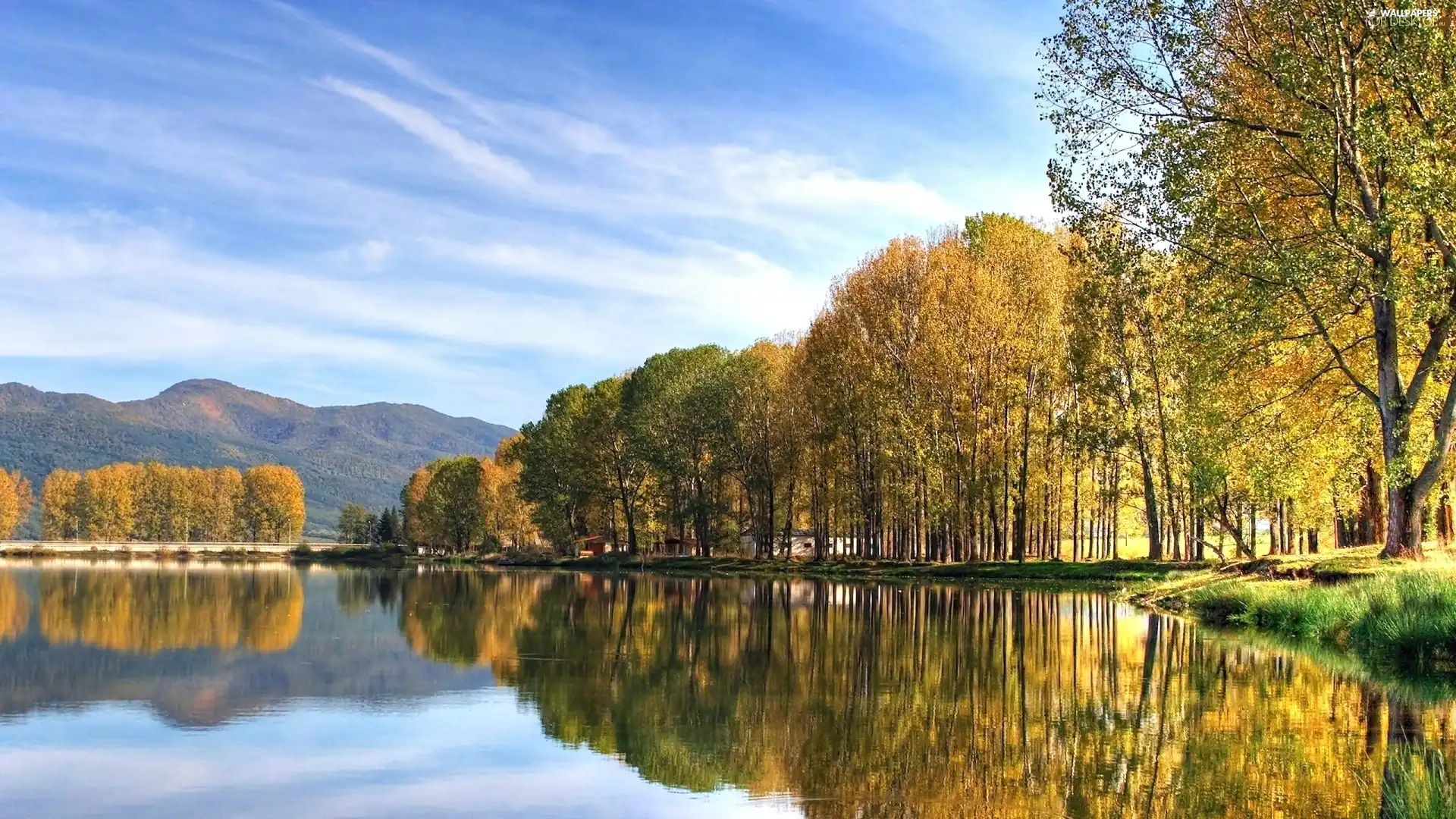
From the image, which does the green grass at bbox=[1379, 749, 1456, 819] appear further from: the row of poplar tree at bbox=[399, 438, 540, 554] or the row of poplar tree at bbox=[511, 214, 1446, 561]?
the row of poplar tree at bbox=[399, 438, 540, 554]

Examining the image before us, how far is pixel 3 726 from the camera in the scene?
1546 cm

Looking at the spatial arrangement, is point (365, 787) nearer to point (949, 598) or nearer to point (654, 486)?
point (949, 598)

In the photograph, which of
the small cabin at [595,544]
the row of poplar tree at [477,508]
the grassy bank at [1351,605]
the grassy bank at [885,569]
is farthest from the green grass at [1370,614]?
the row of poplar tree at [477,508]

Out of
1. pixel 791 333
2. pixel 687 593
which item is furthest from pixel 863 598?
pixel 791 333

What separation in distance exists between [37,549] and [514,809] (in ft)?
539

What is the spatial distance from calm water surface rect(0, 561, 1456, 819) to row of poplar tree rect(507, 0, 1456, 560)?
8.39 m

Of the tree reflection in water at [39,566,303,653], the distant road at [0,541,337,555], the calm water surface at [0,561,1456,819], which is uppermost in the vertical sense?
the calm water surface at [0,561,1456,819]

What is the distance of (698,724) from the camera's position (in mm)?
15688

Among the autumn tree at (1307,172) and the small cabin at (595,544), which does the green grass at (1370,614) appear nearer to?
the autumn tree at (1307,172)

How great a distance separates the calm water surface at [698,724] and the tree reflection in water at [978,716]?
7cm

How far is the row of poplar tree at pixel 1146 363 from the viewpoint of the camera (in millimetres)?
27453

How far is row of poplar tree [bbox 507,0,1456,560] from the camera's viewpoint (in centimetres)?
2745

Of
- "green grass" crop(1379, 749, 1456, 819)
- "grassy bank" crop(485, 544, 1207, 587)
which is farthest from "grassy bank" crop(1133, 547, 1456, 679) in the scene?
"grassy bank" crop(485, 544, 1207, 587)

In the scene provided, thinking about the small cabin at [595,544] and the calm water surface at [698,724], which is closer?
the calm water surface at [698,724]
